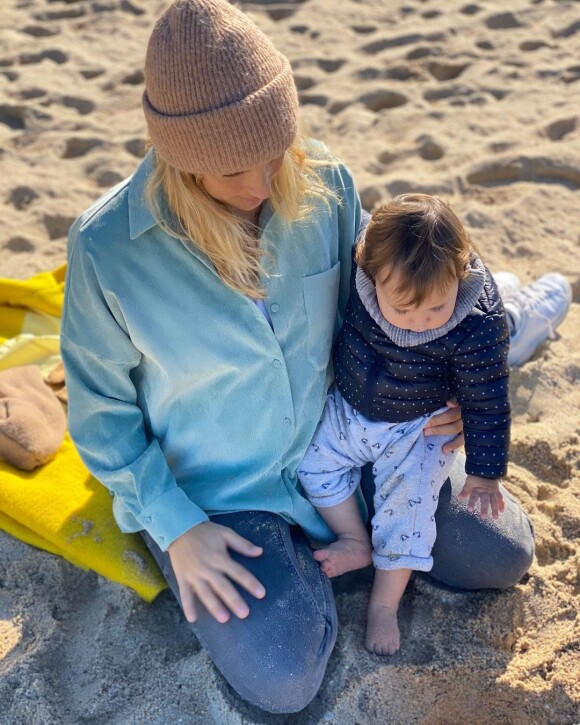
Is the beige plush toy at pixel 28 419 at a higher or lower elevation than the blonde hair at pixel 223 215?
lower

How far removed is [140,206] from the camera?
168 centimetres

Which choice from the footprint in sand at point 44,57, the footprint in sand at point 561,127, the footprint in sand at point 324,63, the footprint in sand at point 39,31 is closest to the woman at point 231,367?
the footprint in sand at point 561,127

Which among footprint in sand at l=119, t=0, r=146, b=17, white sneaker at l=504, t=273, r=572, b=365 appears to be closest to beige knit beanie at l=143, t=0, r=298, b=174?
white sneaker at l=504, t=273, r=572, b=365

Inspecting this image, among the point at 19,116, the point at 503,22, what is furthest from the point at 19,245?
the point at 503,22

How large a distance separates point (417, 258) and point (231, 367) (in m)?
0.44

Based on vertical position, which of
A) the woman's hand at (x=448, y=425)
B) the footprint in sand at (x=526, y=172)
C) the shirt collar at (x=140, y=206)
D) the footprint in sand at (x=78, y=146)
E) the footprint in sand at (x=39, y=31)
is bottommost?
the footprint in sand at (x=526, y=172)

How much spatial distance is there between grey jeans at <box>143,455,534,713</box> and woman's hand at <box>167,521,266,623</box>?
0.11 feet

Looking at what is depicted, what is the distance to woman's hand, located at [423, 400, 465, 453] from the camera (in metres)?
1.96

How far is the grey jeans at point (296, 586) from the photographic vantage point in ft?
5.90

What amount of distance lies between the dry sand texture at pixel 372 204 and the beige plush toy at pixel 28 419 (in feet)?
0.84

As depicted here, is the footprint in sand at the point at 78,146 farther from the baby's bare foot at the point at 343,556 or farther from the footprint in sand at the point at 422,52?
the baby's bare foot at the point at 343,556

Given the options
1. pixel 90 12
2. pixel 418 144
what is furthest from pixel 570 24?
pixel 90 12

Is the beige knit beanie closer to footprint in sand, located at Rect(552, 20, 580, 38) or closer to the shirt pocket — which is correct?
the shirt pocket

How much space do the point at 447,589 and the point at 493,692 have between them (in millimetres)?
274
